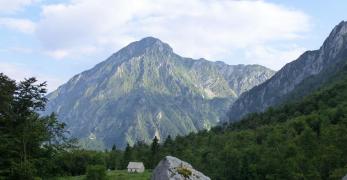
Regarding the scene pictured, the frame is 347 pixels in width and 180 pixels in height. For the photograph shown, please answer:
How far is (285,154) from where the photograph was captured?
341ft

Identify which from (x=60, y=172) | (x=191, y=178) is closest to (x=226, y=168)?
(x=60, y=172)

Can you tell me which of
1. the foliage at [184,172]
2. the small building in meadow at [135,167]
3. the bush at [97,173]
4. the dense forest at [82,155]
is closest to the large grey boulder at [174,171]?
the foliage at [184,172]

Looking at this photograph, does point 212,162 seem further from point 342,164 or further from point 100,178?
point 342,164

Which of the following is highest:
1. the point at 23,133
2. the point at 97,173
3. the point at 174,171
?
the point at 23,133

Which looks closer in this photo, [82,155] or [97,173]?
[97,173]

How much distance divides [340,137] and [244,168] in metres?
49.6

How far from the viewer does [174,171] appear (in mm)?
29797

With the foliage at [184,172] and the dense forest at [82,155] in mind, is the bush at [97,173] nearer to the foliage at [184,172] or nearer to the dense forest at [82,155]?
the dense forest at [82,155]

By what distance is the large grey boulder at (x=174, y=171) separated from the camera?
2961cm

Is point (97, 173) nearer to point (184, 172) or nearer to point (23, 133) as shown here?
point (23, 133)

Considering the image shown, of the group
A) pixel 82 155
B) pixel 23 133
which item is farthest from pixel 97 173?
pixel 23 133

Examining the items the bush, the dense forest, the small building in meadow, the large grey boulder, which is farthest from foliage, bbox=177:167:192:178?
the small building in meadow

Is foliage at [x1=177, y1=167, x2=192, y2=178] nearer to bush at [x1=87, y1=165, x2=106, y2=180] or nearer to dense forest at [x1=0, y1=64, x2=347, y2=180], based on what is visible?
dense forest at [x1=0, y1=64, x2=347, y2=180]

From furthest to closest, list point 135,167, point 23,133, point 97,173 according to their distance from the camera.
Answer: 1. point 135,167
2. point 97,173
3. point 23,133
